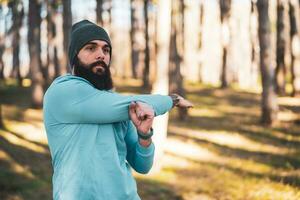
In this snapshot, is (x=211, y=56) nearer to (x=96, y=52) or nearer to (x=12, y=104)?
(x=12, y=104)

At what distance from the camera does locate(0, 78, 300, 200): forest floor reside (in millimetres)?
9133

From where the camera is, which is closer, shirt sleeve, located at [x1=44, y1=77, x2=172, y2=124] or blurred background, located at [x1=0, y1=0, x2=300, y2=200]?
shirt sleeve, located at [x1=44, y1=77, x2=172, y2=124]

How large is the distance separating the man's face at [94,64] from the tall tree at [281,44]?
1821 cm

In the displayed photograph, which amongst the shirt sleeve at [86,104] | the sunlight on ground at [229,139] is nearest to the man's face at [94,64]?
the shirt sleeve at [86,104]

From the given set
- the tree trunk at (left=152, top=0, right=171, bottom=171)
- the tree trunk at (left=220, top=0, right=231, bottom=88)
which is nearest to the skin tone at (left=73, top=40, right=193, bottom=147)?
the tree trunk at (left=152, top=0, right=171, bottom=171)

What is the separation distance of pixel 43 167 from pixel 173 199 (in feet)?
11.0

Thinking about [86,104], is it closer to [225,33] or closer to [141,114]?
[141,114]

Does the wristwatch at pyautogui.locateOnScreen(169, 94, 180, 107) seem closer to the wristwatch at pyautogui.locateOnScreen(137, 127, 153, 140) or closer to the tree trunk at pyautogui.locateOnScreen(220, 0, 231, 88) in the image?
the wristwatch at pyautogui.locateOnScreen(137, 127, 153, 140)

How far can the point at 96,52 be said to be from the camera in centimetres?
277

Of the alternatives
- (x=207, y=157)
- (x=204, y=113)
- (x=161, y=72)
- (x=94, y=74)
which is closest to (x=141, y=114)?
(x=94, y=74)

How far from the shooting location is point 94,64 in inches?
108

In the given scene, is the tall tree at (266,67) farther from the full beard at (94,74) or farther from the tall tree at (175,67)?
the full beard at (94,74)

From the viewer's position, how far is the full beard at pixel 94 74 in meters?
2.74

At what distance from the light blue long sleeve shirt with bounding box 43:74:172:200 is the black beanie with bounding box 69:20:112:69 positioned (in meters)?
0.20
